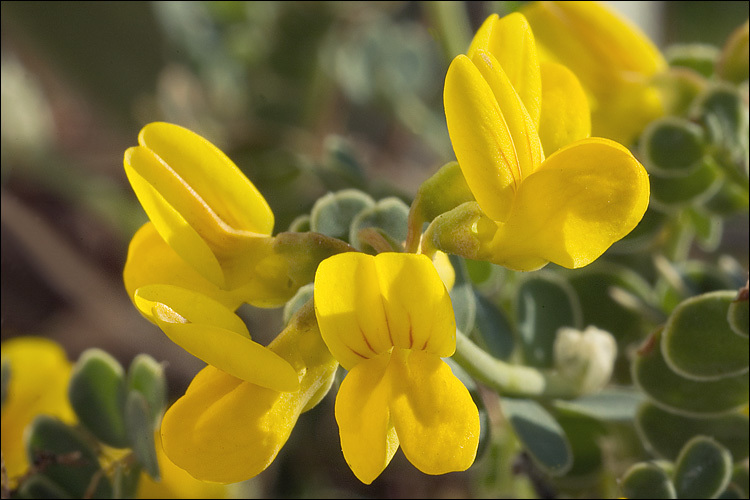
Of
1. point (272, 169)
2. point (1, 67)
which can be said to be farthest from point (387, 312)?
point (1, 67)

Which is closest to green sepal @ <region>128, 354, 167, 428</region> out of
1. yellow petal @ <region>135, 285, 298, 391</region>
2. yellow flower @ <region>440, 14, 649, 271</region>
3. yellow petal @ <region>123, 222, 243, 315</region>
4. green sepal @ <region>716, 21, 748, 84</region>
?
yellow petal @ <region>123, 222, 243, 315</region>

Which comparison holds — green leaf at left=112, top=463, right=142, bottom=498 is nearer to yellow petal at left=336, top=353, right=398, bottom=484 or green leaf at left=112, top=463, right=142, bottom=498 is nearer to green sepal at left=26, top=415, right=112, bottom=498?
green sepal at left=26, top=415, right=112, bottom=498

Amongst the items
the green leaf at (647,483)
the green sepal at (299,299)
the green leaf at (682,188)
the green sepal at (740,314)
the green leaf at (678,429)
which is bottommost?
the green leaf at (678,429)

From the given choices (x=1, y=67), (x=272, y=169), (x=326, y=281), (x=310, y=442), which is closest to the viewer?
(x=326, y=281)

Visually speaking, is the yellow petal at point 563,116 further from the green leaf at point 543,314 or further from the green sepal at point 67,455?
the green sepal at point 67,455

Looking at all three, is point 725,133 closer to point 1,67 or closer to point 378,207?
point 378,207

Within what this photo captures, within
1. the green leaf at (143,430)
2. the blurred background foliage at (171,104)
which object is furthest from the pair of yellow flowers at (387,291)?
the blurred background foliage at (171,104)
